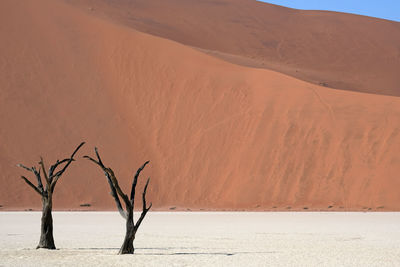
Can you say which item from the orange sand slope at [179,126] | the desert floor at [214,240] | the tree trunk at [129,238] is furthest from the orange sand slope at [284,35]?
the tree trunk at [129,238]

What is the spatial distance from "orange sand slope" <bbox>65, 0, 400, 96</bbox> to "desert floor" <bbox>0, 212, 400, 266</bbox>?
27753mm

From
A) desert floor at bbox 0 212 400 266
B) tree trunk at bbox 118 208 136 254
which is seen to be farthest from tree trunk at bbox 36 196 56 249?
tree trunk at bbox 118 208 136 254

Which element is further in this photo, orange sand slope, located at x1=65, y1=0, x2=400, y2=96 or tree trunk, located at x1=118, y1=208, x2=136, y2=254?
orange sand slope, located at x1=65, y1=0, x2=400, y2=96

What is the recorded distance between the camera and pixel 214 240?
677 inches

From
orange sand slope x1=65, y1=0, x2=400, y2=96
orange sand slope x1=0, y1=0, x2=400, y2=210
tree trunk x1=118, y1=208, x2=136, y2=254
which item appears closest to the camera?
tree trunk x1=118, y1=208, x2=136, y2=254

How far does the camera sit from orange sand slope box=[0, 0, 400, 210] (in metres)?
32.8

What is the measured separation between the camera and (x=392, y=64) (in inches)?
2571

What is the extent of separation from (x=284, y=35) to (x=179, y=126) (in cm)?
3537

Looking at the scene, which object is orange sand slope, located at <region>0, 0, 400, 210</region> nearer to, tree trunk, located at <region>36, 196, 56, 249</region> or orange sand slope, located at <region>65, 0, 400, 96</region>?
orange sand slope, located at <region>65, 0, 400, 96</region>

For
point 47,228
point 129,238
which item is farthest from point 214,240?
point 47,228

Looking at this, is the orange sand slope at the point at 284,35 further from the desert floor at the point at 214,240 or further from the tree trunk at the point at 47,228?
the tree trunk at the point at 47,228

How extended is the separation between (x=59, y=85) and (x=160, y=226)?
17.7 meters

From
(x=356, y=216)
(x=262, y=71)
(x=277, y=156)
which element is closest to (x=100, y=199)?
(x=277, y=156)

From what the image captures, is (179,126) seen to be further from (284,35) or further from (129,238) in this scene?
(284,35)
